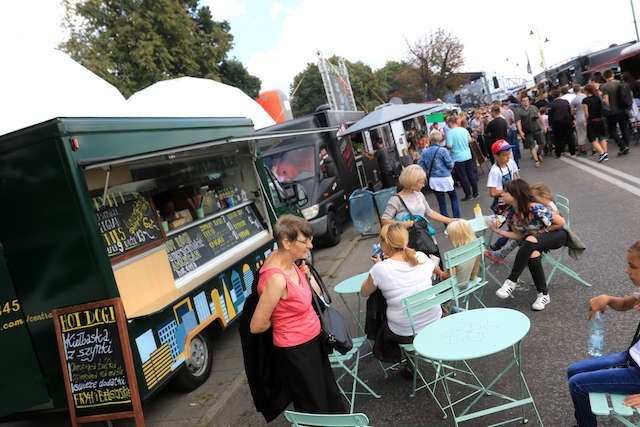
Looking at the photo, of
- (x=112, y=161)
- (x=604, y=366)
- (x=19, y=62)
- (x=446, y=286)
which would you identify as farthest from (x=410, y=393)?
(x=19, y=62)

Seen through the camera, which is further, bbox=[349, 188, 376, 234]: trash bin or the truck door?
bbox=[349, 188, 376, 234]: trash bin

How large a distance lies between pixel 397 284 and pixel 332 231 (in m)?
6.74

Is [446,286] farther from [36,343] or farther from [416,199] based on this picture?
[36,343]

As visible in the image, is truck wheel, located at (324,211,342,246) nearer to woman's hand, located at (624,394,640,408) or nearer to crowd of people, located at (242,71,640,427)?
crowd of people, located at (242,71,640,427)

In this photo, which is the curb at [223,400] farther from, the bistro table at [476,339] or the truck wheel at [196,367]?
the bistro table at [476,339]

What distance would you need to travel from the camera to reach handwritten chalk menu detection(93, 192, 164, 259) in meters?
4.65

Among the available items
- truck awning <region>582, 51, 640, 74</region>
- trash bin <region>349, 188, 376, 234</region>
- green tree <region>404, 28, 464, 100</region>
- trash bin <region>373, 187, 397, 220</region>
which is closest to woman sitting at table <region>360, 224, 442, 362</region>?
trash bin <region>349, 188, 376, 234</region>

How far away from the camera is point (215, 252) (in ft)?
21.1

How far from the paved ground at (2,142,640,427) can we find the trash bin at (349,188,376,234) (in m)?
2.39

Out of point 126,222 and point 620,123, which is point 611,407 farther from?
point 620,123

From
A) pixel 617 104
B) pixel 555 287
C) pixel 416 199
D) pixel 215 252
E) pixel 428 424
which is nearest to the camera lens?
pixel 428 424

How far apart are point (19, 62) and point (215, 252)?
513 centimetres

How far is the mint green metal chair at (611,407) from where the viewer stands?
2.33m

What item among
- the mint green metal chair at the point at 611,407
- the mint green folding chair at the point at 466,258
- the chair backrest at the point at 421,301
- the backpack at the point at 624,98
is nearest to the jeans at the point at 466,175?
the backpack at the point at 624,98
